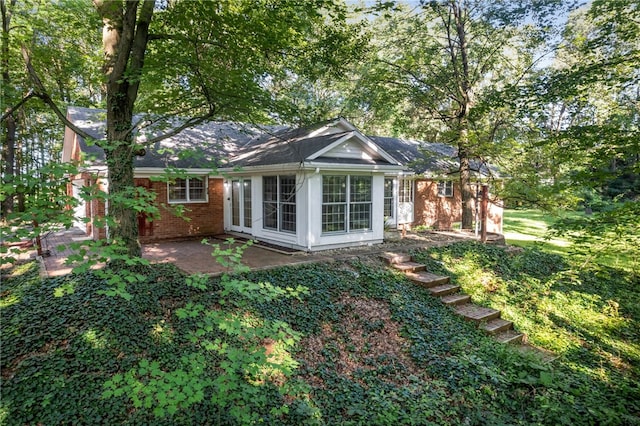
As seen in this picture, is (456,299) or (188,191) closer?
(456,299)

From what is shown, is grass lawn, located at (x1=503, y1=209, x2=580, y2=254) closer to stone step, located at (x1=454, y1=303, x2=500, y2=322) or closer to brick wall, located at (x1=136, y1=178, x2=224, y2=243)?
stone step, located at (x1=454, y1=303, x2=500, y2=322)

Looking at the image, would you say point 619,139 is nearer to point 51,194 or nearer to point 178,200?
point 51,194

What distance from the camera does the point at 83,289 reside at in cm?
637

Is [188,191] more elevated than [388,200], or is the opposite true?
[188,191]

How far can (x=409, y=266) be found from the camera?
9656mm

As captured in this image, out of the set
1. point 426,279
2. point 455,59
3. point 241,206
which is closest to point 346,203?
point 426,279

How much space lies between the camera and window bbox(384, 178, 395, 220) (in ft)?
51.3

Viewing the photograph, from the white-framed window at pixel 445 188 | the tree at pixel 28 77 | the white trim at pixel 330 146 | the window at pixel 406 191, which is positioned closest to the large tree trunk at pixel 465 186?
the window at pixel 406 191

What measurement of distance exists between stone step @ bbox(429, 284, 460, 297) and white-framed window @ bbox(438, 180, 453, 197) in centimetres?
1035

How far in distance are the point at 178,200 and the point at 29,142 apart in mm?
20610

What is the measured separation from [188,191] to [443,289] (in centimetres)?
955

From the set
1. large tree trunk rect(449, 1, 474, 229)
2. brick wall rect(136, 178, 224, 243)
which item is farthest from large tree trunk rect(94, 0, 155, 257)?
large tree trunk rect(449, 1, 474, 229)

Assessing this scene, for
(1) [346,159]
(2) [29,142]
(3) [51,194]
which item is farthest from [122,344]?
(2) [29,142]

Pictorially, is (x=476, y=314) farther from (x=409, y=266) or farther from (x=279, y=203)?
(x=279, y=203)
